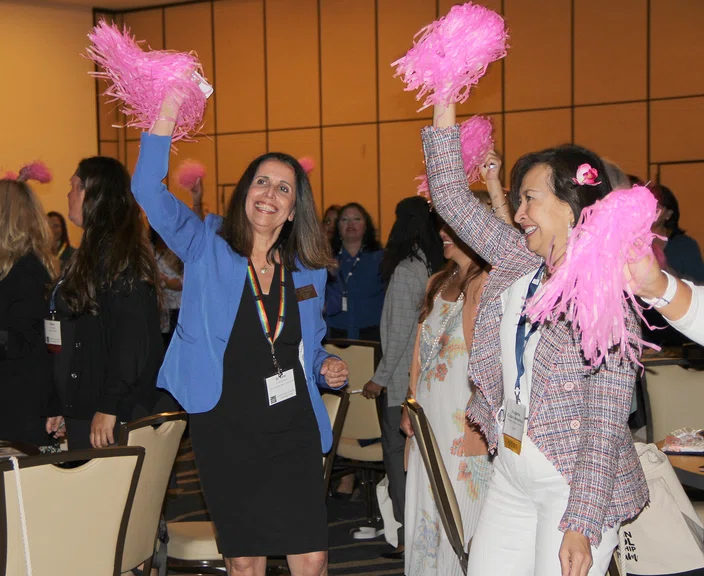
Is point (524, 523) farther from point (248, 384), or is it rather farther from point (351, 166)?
point (351, 166)

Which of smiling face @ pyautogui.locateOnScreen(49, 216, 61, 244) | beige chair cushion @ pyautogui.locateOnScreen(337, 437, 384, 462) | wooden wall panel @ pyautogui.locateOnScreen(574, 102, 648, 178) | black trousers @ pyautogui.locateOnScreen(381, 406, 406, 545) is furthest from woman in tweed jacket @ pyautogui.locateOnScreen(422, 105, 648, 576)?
wooden wall panel @ pyautogui.locateOnScreen(574, 102, 648, 178)

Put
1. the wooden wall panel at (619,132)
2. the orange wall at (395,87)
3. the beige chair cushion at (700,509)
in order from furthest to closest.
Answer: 1. the wooden wall panel at (619,132)
2. the orange wall at (395,87)
3. the beige chair cushion at (700,509)

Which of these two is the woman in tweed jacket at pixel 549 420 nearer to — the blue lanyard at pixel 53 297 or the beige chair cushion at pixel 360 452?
the blue lanyard at pixel 53 297

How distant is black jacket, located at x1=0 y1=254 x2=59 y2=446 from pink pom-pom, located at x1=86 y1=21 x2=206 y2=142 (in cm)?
137

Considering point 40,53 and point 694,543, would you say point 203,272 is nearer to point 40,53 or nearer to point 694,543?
point 694,543

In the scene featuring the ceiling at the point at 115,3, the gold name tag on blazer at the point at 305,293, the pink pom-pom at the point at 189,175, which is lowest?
the gold name tag on blazer at the point at 305,293

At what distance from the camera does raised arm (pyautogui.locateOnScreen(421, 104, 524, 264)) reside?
2174 mm

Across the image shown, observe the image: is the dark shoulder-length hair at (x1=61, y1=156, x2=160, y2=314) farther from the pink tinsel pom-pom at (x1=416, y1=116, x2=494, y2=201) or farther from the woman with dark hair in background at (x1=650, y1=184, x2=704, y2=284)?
the woman with dark hair in background at (x1=650, y1=184, x2=704, y2=284)

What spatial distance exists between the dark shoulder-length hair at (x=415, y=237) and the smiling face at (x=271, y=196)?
1.52 metres

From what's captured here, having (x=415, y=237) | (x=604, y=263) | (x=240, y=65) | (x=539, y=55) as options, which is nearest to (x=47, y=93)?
(x=240, y=65)

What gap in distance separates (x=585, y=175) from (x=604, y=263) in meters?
0.49

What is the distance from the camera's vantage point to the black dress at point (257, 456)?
2541mm

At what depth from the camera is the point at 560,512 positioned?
191 cm

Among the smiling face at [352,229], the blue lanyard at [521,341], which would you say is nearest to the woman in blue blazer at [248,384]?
the blue lanyard at [521,341]
